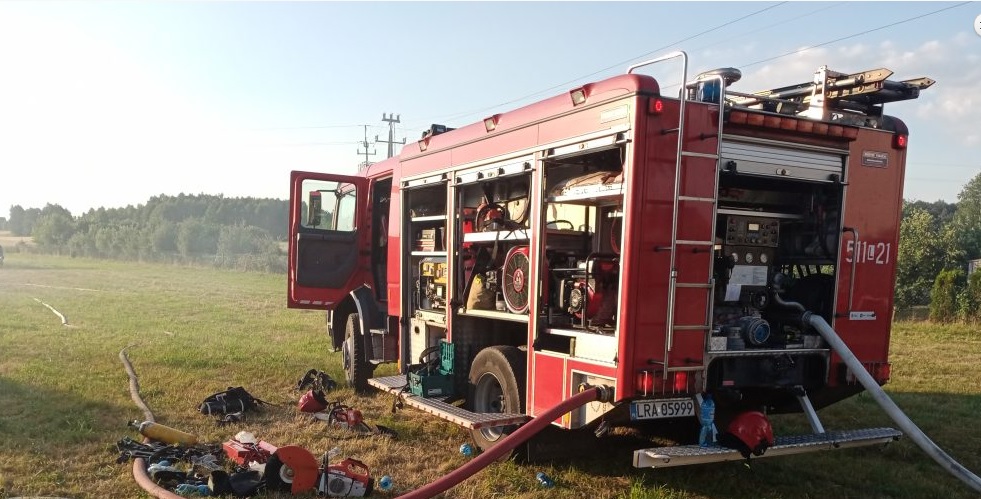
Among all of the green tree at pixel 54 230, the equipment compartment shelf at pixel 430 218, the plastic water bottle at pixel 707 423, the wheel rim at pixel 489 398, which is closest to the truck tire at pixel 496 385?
the wheel rim at pixel 489 398

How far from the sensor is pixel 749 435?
475cm

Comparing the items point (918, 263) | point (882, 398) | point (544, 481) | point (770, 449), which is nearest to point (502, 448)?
point (544, 481)

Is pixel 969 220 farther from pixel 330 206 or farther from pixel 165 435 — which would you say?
pixel 165 435

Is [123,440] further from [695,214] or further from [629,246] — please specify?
[695,214]

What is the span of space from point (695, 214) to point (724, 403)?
157 centimetres

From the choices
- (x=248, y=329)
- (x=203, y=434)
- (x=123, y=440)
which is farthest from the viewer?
(x=248, y=329)

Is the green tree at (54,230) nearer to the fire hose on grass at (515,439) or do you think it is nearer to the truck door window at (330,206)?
the truck door window at (330,206)

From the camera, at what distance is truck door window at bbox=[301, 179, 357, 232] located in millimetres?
9461

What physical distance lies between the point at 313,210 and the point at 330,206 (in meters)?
0.24

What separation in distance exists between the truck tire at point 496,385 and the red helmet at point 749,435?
1.68 meters

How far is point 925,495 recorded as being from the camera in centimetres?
553

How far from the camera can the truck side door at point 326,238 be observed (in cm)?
938

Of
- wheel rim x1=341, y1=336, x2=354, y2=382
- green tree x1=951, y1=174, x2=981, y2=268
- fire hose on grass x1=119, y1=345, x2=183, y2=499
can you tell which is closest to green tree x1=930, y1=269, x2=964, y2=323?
green tree x1=951, y1=174, x2=981, y2=268

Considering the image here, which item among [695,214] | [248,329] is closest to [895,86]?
[695,214]
